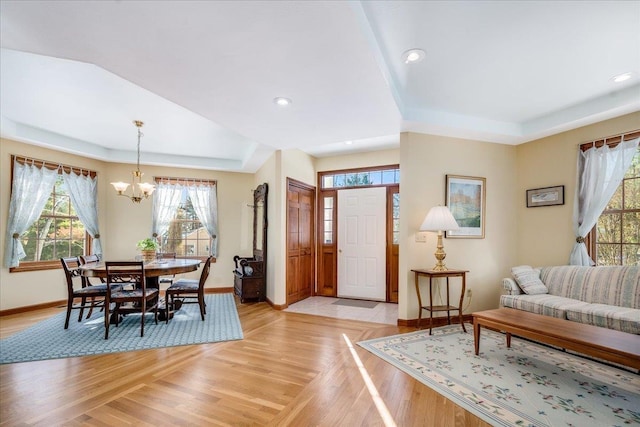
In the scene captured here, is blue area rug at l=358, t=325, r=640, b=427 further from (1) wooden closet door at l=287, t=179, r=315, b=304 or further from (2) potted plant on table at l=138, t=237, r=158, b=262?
(2) potted plant on table at l=138, t=237, r=158, b=262

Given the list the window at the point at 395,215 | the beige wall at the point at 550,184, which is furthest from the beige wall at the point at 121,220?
the beige wall at the point at 550,184

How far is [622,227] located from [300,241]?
14.4 feet

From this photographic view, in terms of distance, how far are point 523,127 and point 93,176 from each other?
7314 millimetres

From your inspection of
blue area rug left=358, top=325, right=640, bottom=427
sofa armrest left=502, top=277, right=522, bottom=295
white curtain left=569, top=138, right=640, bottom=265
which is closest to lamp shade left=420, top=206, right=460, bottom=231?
sofa armrest left=502, top=277, right=522, bottom=295

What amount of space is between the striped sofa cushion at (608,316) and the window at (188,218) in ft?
19.0

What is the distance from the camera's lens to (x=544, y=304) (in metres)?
3.26

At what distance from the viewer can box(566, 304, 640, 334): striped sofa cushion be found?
8.63ft

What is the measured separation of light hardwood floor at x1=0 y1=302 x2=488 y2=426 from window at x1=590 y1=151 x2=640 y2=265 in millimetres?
3018

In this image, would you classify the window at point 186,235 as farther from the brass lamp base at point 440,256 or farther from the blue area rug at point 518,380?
the brass lamp base at point 440,256

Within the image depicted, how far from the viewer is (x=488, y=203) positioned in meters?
4.35

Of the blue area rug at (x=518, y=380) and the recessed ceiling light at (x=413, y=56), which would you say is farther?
the recessed ceiling light at (x=413, y=56)

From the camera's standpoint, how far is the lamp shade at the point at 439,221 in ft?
12.1

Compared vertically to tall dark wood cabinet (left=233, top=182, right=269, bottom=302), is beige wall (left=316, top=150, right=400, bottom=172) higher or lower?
higher

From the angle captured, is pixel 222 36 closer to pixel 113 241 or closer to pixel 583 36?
pixel 583 36
